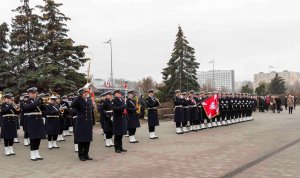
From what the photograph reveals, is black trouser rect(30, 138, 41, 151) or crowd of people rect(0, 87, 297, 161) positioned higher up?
crowd of people rect(0, 87, 297, 161)

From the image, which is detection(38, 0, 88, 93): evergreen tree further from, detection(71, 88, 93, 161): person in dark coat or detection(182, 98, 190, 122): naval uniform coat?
detection(71, 88, 93, 161): person in dark coat

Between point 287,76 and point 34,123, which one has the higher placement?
point 287,76

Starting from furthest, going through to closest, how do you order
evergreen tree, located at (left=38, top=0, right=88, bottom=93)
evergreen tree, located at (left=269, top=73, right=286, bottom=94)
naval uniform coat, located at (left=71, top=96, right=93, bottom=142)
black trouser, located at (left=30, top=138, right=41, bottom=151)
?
1. evergreen tree, located at (left=269, top=73, right=286, bottom=94)
2. evergreen tree, located at (left=38, top=0, right=88, bottom=93)
3. black trouser, located at (left=30, top=138, right=41, bottom=151)
4. naval uniform coat, located at (left=71, top=96, right=93, bottom=142)

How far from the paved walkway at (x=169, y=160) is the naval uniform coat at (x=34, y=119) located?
74 cm

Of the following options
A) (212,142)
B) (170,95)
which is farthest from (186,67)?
(212,142)

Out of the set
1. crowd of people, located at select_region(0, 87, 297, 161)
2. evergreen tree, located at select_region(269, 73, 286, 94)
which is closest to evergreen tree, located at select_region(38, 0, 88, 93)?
crowd of people, located at select_region(0, 87, 297, 161)

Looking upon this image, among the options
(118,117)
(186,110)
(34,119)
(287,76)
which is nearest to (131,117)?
(118,117)

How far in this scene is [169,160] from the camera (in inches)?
382

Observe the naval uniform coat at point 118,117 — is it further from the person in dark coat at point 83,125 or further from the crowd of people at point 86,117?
the person in dark coat at point 83,125

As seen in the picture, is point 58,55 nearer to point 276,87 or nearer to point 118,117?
point 118,117

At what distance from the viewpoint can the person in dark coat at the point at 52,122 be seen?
1280cm

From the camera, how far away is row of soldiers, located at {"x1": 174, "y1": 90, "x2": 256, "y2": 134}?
16.3 meters

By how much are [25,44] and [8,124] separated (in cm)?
2095

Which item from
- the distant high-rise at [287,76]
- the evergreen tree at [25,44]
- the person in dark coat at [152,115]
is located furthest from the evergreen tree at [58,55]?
the distant high-rise at [287,76]
